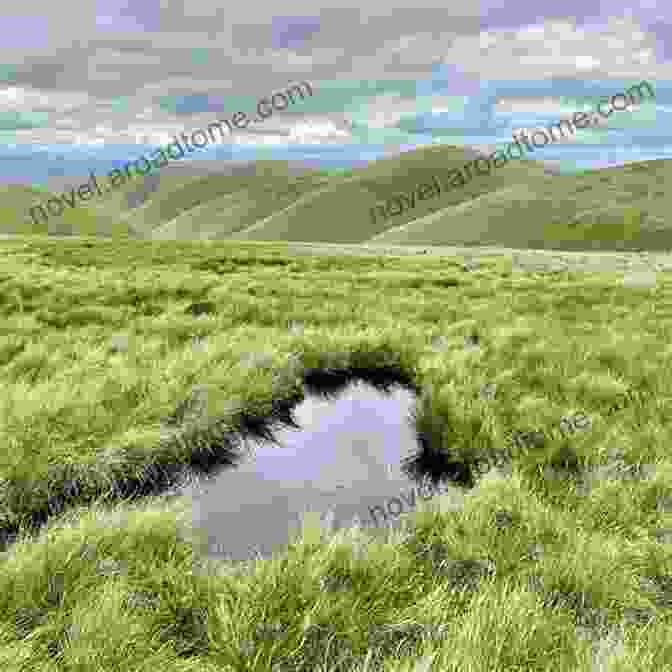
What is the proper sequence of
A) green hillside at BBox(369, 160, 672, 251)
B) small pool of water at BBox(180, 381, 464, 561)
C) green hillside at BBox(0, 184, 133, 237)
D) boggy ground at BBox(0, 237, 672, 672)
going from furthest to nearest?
green hillside at BBox(0, 184, 133, 237) → green hillside at BBox(369, 160, 672, 251) → small pool of water at BBox(180, 381, 464, 561) → boggy ground at BBox(0, 237, 672, 672)

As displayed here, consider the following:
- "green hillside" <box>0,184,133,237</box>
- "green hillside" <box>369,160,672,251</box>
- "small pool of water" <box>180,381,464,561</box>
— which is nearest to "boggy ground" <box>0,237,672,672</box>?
"small pool of water" <box>180,381,464,561</box>

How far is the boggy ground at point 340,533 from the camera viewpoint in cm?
260

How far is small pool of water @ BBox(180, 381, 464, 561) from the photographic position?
12.6 feet

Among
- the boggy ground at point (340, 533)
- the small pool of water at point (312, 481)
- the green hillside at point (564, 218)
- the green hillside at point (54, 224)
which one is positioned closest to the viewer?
the boggy ground at point (340, 533)

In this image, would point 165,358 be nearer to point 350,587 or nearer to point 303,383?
point 303,383

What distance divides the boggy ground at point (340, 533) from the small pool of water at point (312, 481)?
275 mm

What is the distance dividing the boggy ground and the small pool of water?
10.8 inches

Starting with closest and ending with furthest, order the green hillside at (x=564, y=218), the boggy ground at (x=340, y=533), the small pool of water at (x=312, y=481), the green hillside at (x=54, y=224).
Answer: the boggy ground at (x=340, y=533) < the small pool of water at (x=312, y=481) < the green hillside at (x=564, y=218) < the green hillside at (x=54, y=224)

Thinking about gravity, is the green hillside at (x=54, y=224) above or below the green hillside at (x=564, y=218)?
above

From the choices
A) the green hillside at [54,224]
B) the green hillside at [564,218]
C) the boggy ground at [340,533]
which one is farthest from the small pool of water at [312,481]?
the green hillside at [54,224]

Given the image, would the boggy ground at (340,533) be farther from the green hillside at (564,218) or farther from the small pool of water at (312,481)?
the green hillside at (564,218)

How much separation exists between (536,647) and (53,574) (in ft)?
8.71

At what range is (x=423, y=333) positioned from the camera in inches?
388

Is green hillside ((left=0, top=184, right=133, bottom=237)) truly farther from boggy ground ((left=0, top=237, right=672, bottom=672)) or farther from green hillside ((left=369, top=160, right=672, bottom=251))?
boggy ground ((left=0, top=237, right=672, bottom=672))
